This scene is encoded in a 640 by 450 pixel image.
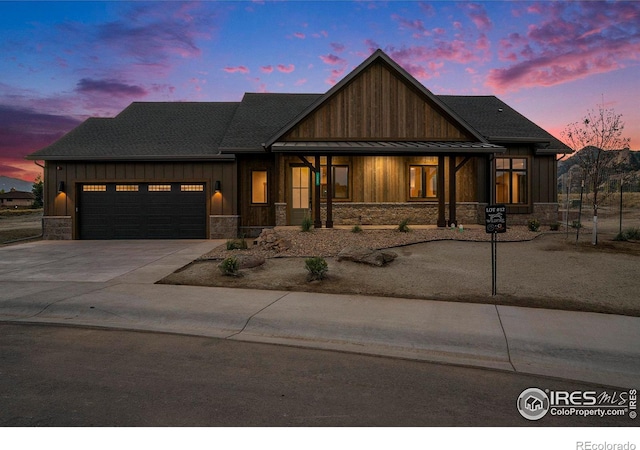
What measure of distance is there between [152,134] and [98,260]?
1020 centimetres

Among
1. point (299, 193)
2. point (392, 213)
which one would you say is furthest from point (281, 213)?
point (392, 213)

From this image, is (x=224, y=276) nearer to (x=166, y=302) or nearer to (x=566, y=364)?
(x=166, y=302)

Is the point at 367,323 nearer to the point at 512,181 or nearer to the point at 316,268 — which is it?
the point at 316,268

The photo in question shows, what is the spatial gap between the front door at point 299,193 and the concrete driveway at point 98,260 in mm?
3912

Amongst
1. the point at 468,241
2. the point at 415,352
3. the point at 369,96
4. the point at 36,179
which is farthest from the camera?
the point at 36,179

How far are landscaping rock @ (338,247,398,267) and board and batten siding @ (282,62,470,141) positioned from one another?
25.3 feet

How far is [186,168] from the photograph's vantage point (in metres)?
20.0

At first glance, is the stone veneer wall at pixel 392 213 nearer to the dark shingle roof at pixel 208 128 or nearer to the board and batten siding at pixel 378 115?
the board and batten siding at pixel 378 115

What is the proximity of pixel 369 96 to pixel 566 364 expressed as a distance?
48.9 ft

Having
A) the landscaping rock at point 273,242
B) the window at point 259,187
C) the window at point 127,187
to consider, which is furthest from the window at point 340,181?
the window at point 127,187

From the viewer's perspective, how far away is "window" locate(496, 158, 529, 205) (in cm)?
2014

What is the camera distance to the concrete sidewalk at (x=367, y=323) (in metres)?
5.60

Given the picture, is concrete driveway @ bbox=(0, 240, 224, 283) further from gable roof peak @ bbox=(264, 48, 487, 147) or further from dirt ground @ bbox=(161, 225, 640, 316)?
gable roof peak @ bbox=(264, 48, 487, 147)

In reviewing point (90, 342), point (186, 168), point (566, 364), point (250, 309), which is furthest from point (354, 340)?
point (186, 168)
